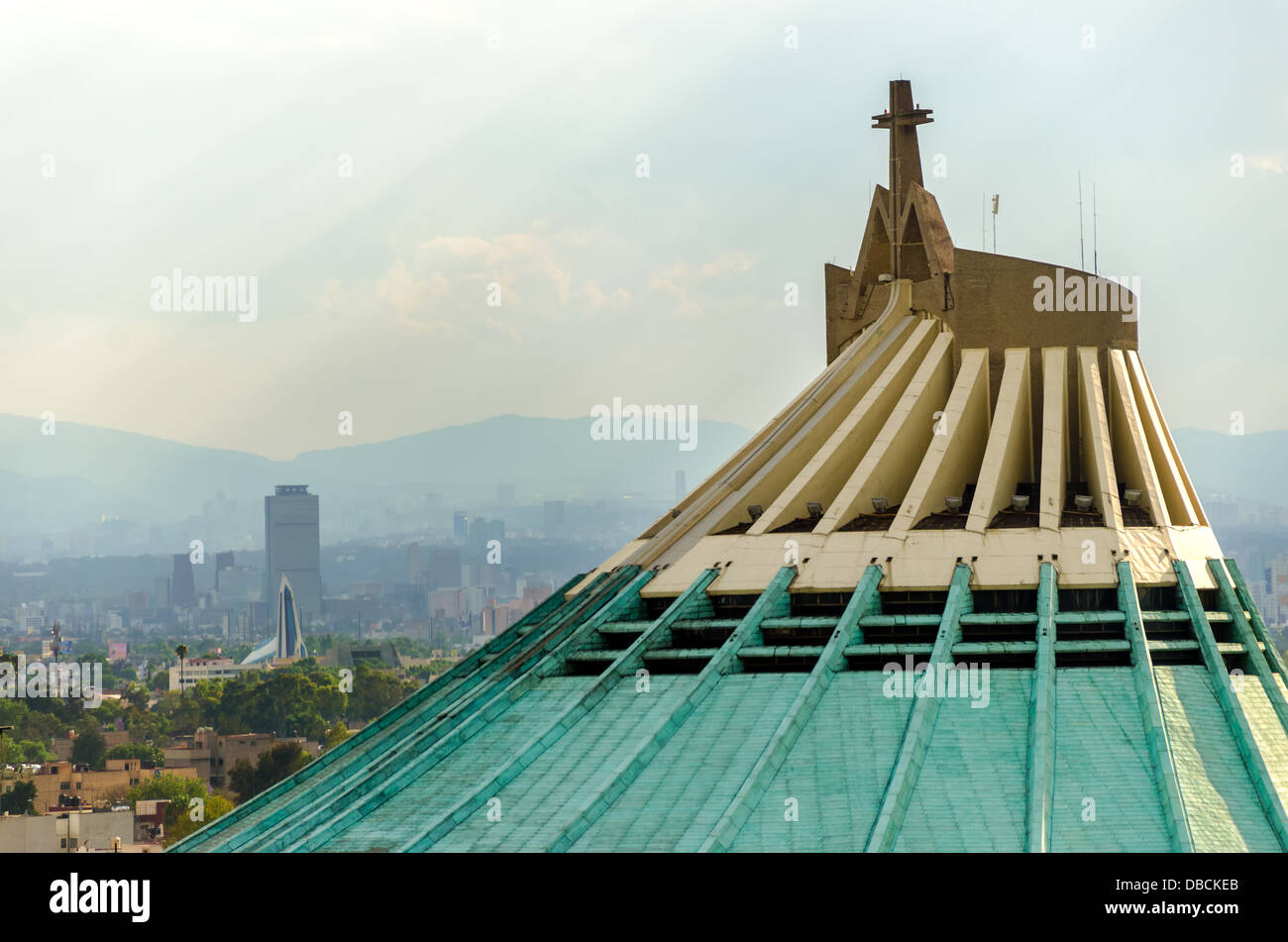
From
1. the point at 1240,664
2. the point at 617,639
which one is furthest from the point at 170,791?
the point at 1240,664

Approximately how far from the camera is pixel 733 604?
4331 centimetres

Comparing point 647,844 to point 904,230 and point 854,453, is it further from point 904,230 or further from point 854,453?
point 904,230

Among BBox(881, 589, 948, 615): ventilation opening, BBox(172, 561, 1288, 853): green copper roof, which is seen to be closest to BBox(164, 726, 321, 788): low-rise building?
BBox(172, 561, 1288, 853): green copper roof

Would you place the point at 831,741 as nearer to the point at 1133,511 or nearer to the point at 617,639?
the point at 617,639

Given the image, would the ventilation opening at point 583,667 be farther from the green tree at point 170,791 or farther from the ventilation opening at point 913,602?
the green tree at point 170,791

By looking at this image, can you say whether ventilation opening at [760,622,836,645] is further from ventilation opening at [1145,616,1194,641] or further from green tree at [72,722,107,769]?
green tree at [72,722,107,769]

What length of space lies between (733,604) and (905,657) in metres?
5.01

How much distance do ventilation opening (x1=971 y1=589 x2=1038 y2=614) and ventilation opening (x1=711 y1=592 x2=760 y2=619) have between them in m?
4.90

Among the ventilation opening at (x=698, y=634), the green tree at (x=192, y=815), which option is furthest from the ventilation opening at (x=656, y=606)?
the green tree at (x=192, y=815)

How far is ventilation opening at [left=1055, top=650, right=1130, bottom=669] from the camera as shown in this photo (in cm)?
3947

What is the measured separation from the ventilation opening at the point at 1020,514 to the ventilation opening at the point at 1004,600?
7.86ft

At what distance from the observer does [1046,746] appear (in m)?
35.9

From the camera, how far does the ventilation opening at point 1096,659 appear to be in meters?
39.5

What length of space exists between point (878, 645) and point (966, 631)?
6.43 ft
